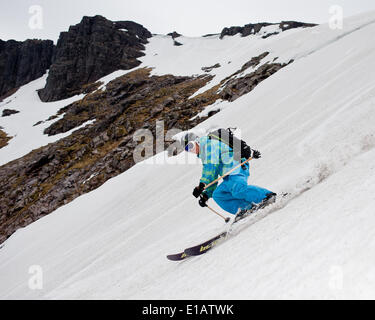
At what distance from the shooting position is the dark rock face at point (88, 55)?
85.0 m

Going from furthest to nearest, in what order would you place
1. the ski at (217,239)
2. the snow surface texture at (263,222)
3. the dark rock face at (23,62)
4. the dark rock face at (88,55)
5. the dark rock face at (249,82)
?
1. the dark rock face at (23,62)
2. the dark rock face at (88,55)
3. the dark rock face at (249,82)
4. the ski at (217,239)
5. the snow surface texture at (263,222)

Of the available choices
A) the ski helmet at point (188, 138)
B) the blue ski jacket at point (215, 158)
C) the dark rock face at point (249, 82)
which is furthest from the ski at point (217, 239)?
the dark rock face at point (249, 82)

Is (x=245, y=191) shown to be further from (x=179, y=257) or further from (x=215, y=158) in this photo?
(x=179, y=257)

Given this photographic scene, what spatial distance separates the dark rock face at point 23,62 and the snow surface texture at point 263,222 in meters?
101

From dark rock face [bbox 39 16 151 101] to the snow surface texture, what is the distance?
72175 mm

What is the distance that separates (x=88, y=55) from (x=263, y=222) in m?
99.7

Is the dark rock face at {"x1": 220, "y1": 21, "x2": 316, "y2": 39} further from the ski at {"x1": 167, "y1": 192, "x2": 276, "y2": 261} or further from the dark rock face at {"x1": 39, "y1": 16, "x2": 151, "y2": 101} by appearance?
the ski at {"x1": 167, "y1": 192, "x2": 276, "y2": 261}

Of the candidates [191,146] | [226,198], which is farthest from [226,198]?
[191,146]

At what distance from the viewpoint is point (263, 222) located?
14.8ft

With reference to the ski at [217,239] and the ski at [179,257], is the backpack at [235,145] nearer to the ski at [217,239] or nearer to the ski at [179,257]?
the ski at [217,239]

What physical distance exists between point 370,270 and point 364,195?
1568 mm
